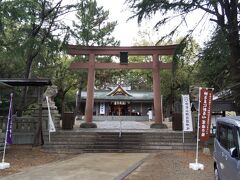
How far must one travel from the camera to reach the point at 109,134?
20.4 meters

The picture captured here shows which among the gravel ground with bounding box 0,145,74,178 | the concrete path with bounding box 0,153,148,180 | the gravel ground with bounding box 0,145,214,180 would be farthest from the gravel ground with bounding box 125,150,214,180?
the gravel ground with bounding box 0,145,74,178

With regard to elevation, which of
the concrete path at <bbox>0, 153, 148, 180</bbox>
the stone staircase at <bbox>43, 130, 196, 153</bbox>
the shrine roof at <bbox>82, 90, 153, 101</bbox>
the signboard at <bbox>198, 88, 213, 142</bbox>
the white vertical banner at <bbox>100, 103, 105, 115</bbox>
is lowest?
the concrete path at <bbox>0, 153, 148, 180</bbox>

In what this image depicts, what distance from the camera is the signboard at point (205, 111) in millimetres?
14383

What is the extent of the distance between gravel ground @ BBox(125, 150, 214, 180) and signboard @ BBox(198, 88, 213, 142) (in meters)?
1.18

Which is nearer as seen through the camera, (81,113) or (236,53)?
(236,53)

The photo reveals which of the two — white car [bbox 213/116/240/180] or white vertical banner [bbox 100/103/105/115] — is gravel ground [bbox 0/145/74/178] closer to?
white car [bbox 213/116/240/180]

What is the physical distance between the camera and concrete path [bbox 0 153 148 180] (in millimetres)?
11102

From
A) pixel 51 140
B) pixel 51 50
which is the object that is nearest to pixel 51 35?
pixel 51 50

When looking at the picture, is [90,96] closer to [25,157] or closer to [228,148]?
[25,157]

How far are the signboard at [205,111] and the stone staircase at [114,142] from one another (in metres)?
4.11

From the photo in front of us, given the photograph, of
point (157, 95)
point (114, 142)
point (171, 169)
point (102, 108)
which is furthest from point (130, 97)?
point (171, 169)

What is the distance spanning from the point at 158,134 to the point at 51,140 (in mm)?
5647

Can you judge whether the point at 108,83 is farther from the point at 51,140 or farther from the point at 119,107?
the point at 51,140

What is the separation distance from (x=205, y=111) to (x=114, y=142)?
6139mm
